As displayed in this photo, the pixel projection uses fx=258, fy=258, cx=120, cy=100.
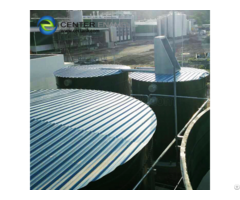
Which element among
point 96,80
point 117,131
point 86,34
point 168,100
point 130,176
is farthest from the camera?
point 86,34

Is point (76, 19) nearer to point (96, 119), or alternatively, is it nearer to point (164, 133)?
point (164, 133)

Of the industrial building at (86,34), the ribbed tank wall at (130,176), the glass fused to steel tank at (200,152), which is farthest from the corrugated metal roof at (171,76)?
the industrial building at (86,34)

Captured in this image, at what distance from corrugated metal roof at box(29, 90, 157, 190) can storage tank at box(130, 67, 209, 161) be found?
2.38 m

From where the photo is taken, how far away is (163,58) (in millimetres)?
11422

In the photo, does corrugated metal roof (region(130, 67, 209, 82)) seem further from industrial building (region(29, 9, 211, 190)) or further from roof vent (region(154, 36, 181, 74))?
roof vent (region(154, 36, 181, 74))

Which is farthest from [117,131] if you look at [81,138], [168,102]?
[168,102]

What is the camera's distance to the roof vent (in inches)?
446

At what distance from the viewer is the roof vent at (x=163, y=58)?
37.1 ft

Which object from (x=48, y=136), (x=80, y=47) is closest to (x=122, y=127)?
(x=48, y=136)

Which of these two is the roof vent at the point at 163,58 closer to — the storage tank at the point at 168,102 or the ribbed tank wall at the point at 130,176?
the storage tank at the point at 168,102

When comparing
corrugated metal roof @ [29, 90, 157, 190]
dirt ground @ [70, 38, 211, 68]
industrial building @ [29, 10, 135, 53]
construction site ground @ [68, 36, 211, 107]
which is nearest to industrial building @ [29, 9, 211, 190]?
corrugated metal roof @ [29, 90, 157, 190]

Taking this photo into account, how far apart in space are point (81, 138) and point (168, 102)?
5.30 m

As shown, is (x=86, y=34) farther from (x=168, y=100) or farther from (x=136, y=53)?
(x=168, y=100)

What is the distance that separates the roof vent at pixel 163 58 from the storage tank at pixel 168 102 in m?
0.72
